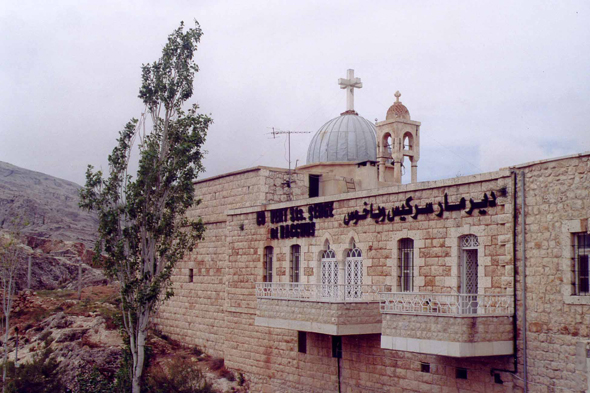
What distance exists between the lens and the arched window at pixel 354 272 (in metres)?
16.8

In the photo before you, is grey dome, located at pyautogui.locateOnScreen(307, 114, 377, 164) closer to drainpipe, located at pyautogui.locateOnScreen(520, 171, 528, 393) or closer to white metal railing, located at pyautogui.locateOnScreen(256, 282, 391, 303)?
white metal railing, located at pyautogui.locateOnScreen(256, 282, 391, 303)

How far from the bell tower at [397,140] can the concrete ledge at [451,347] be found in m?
9.76

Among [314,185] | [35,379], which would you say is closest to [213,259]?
[314,185]

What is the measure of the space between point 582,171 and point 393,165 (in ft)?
38.5

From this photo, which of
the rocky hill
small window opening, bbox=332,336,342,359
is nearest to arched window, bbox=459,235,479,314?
small window opening, bbox=332,336,342,359

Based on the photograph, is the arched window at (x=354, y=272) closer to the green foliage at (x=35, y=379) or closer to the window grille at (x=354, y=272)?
the window grille at (x=354, y=272)

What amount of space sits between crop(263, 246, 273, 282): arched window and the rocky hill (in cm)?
1967

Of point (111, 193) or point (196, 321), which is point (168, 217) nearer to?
point (111, 193)

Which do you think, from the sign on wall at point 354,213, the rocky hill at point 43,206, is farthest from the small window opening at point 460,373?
the rocky hill at point 43,206

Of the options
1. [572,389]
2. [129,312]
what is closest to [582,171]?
[572,389]

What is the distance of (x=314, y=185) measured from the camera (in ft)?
72.6

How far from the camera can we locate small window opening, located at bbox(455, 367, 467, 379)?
13.7 m

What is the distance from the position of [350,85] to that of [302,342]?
11.4 meters

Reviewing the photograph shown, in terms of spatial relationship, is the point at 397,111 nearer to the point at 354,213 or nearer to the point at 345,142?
the point at 345,142
